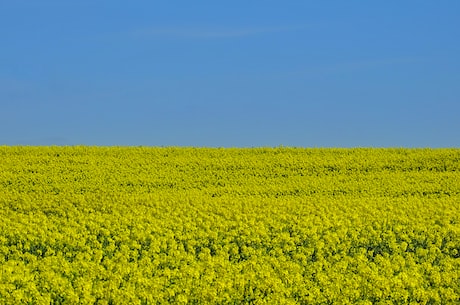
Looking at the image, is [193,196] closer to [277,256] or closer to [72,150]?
[277,256]

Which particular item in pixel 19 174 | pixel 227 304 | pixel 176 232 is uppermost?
pixel 19 174

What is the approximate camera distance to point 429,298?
9.67 metres

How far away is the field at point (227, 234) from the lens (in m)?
9.51

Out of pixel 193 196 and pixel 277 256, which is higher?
pixel 193 196

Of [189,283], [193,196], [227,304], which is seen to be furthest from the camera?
[193,196]

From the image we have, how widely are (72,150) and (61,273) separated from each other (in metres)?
19.6

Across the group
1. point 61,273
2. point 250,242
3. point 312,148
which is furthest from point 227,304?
point 312,148

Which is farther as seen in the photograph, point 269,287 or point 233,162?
point 233,162

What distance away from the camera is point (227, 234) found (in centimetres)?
1348

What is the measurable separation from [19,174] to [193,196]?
28.7 ft

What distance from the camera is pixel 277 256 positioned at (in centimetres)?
1245

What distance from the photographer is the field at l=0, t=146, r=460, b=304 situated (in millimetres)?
9508

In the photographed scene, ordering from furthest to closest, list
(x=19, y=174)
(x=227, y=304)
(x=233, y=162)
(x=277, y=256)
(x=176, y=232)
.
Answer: (x=233, y=162), (x=19, y=174), (x=176, y=232), (x=277, y=256), (x=227, y=304)

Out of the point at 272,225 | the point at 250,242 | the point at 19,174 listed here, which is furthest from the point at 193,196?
the point at 19,174
